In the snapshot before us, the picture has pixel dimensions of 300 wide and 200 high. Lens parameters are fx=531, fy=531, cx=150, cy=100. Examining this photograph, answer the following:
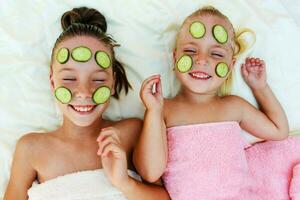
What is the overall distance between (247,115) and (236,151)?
0.42 ft

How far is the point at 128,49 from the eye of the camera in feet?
5.08

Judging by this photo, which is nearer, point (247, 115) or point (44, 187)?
point (44, 187)

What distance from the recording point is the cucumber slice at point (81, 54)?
1.34m

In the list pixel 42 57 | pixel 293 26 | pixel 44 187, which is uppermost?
pixel 293 26

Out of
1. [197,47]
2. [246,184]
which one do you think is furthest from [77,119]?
[246,184]

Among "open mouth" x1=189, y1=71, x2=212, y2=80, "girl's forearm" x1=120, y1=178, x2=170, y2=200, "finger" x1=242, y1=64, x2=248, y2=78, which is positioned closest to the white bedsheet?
"finger" x1=242, y1=64, x2=248, y2=78

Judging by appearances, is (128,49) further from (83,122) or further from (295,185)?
(295,185)

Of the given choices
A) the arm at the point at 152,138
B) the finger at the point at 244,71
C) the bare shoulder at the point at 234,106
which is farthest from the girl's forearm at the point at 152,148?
the finger at the point at 244,71

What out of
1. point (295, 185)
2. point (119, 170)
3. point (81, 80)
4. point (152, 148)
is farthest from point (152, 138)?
point (295, 185)

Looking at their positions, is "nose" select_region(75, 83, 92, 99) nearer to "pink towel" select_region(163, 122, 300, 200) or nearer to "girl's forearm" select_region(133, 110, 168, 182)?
"girl's forearm" select_region(133, 110, 168, 182)

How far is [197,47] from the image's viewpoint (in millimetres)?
1447

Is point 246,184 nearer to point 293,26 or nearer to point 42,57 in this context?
point 293,26

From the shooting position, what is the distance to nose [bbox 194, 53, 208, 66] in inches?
56.1

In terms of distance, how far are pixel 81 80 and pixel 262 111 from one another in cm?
57
